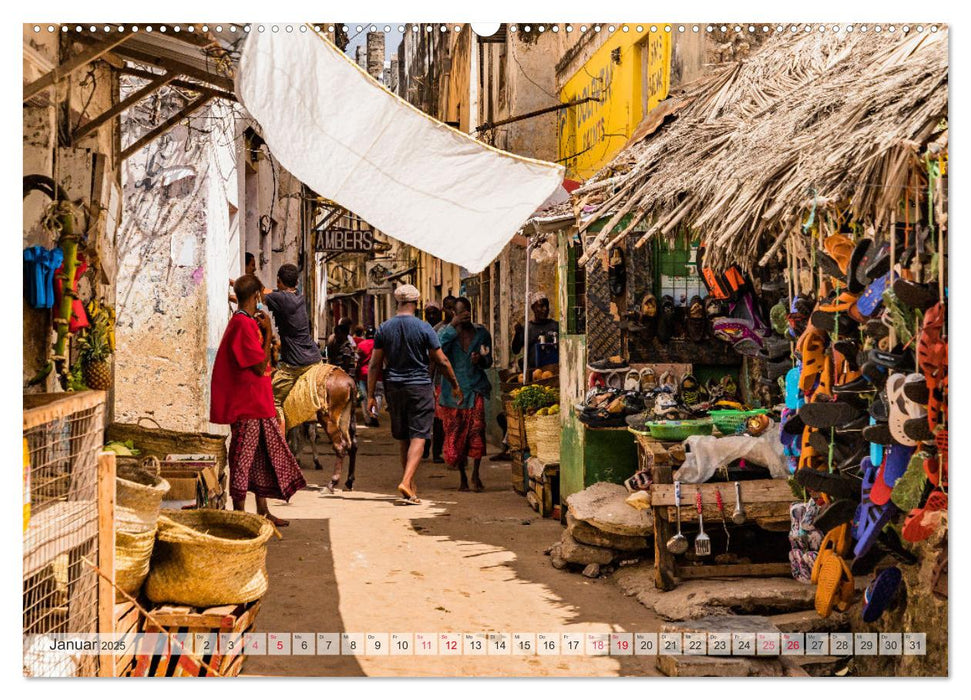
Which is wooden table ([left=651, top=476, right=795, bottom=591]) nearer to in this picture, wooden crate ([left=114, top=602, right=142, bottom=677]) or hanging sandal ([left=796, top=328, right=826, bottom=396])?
hanging sandal ([left=796, top=328, right=826, bottom=396])

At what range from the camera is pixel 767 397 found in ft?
25.3

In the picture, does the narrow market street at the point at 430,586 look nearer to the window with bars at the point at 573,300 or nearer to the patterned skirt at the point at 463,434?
the patterned skirt at the point at 463,434

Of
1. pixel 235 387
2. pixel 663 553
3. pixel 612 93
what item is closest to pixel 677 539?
pixel 663 553

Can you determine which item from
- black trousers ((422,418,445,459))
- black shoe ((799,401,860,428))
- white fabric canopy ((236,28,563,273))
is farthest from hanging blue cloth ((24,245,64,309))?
black trousers ((422,418,445,459))

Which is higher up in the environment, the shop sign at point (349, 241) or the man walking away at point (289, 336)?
the shop sign at point (349, 241)

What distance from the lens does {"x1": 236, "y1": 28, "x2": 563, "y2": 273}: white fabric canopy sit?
16.0 feet

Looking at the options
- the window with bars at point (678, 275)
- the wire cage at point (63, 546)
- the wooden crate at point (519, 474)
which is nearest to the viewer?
the wire cage at point (63, 546)

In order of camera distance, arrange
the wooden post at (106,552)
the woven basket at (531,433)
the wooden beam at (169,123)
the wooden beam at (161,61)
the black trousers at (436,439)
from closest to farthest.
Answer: the wooden post at (106,552) → the wooden beam at (161,61) → the wooden beam at (169,123) → the woven basket at (531,433) → the black trousers at (436,439)

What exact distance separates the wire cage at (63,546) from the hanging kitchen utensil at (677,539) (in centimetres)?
336

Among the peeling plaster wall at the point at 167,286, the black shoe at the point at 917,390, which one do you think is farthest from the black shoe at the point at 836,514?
the peeling plaster wall at the point at 167,286

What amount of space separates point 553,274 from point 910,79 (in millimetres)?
9712

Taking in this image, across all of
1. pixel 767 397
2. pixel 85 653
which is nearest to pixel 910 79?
pixel 767 397

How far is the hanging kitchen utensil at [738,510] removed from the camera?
6375 mm

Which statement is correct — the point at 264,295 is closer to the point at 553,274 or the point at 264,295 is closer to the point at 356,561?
the point at 356,561
